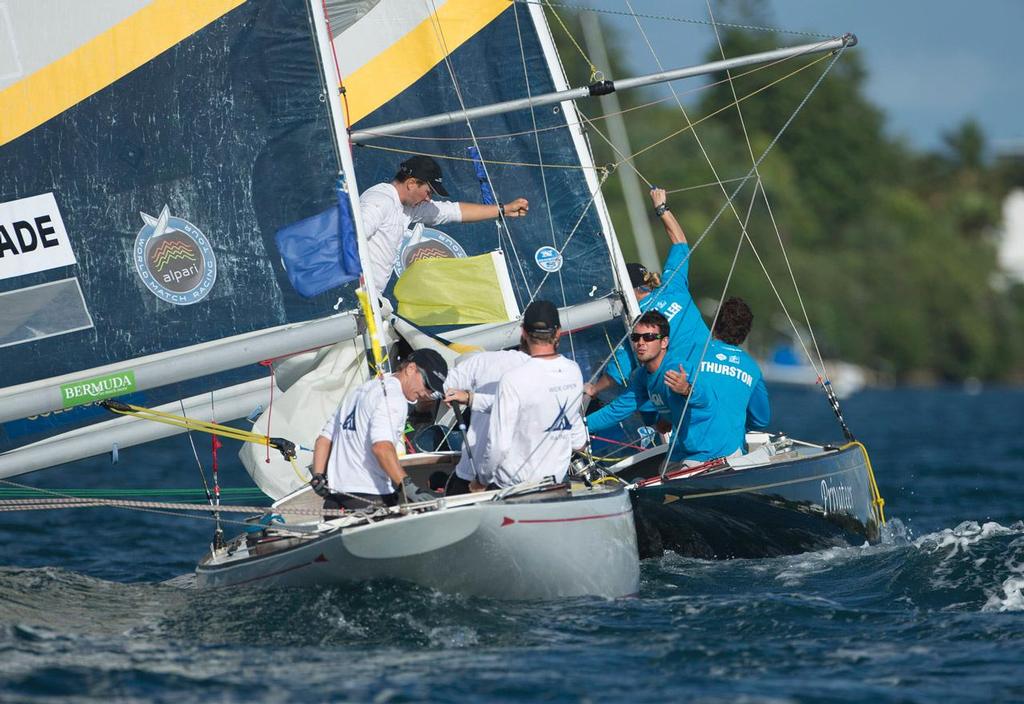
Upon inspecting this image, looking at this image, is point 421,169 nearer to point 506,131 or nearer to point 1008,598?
point 506,131

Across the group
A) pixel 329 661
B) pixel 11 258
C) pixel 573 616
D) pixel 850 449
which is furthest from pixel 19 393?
pixel 850 449

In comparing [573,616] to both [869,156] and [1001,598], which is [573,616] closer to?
[1001,598]

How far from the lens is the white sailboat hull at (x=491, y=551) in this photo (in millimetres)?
7445

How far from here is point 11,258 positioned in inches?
353

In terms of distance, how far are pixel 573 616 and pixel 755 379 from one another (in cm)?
309

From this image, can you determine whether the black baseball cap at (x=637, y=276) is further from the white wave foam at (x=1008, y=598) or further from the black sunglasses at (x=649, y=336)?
the white wave foam at (x=1008, y=598)

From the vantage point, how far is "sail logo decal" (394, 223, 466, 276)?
11008 millimetres

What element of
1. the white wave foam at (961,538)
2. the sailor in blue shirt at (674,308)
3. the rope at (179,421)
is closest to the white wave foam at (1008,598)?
the white wave foam at (961,538)

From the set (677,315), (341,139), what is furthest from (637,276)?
(341,139)

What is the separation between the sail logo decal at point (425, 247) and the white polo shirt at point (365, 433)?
2794 mm

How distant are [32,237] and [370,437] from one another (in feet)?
8.04

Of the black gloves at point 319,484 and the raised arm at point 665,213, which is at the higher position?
the raised arm at point 665,213

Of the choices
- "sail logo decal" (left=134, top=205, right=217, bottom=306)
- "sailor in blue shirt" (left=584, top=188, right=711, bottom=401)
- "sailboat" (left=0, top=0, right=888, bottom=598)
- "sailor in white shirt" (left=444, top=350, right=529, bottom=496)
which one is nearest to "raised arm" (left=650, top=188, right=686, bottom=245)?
"sailor in blue shirt" (left=584, top=188, right=711, bottom=401)

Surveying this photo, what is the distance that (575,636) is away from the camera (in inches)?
286
